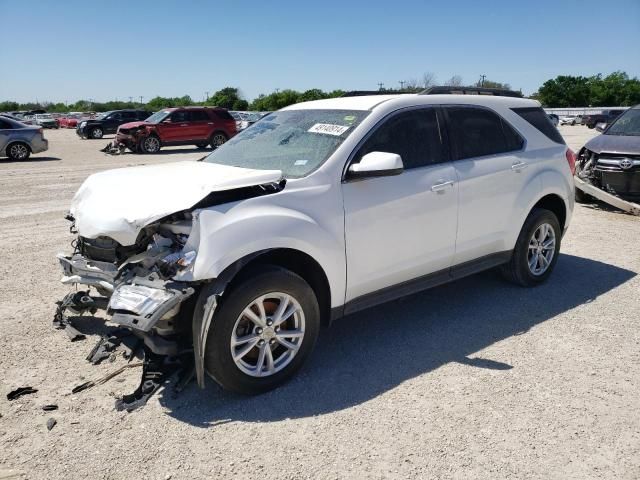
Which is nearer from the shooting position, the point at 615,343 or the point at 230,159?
the point at 615,343

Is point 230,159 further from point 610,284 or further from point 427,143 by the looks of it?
point 610,284

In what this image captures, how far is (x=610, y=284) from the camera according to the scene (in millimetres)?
5496

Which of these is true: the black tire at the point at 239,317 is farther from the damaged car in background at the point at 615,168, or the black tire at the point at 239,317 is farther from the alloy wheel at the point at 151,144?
the alloy wheel at the point at 151,144

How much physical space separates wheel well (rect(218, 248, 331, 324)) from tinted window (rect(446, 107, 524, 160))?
5.62 feet

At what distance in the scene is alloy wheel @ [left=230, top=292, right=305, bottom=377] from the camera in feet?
10.9

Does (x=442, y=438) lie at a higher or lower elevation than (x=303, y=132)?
lower

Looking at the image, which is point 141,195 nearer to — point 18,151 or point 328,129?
point 328,129

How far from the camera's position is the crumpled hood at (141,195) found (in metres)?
3.23

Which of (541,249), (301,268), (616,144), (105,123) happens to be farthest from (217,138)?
(301,268)

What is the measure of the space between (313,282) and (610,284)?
3.57 meters

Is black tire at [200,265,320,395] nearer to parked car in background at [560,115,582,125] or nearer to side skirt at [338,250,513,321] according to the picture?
side skirt at [338,250,513,321]

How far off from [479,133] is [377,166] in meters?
1.61

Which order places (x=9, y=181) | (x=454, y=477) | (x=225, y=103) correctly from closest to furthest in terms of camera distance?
(x=454, y=477) < (x=9, y=181) < (x=225, y=103)

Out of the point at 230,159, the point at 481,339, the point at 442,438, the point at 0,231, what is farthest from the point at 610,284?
the point at 0,231
